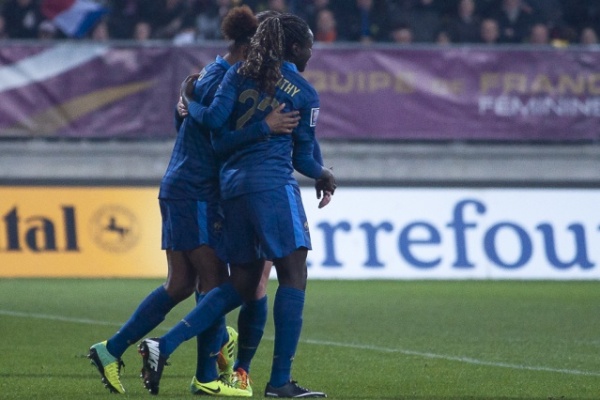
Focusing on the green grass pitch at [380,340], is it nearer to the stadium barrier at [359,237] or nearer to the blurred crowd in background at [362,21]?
the stadium barrier at [359,237]

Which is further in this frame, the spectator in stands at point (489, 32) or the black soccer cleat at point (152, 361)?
the spectator in stands at point (489, 32)

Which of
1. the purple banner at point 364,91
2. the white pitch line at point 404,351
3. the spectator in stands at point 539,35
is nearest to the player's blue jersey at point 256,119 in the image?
the white pitch line at point 404,351

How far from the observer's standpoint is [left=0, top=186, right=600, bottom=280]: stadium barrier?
51.5 feet

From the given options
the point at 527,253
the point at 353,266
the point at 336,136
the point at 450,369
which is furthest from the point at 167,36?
the point at 450,369

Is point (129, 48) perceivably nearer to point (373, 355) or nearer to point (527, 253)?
point (527, 253)

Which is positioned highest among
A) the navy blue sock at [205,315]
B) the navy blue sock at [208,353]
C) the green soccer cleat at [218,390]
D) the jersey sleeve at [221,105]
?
the jersey sleeve at [221,105]

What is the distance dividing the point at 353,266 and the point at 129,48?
13.5ft

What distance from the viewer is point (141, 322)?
6832mm

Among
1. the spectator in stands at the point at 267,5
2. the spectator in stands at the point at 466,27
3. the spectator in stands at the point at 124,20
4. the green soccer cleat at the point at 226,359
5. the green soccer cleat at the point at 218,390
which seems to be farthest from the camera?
the spectator in stands at the point at 124,20

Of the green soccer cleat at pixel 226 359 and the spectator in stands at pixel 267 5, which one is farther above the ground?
the spectator in stands at pixel 267 5

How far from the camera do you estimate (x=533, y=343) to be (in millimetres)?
9633

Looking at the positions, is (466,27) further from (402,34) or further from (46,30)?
(46,30)

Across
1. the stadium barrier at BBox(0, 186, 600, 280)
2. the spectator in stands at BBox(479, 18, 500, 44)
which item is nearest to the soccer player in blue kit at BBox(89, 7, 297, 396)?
the stadium barrier at BBox(0, 186, 600, 280)

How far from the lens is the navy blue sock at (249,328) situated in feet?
22.7
